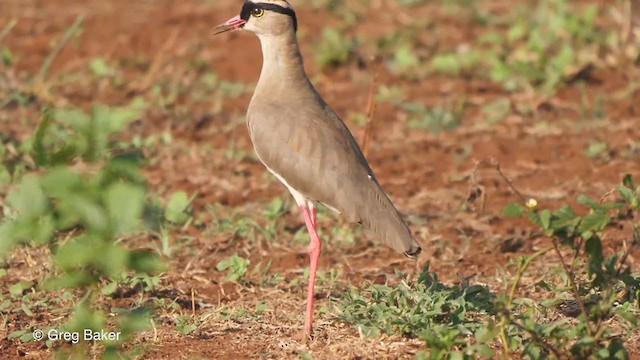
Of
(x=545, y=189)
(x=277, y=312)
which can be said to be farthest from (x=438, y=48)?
(x=277, y=312)

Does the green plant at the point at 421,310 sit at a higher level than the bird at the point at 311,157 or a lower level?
lower

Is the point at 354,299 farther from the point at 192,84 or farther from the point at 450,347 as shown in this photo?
the point at 192,84

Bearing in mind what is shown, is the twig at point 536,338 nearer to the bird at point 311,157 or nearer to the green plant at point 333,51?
the bird at point 311,157

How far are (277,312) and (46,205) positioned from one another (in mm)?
1961

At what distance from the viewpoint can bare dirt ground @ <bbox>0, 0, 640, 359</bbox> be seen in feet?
18.4

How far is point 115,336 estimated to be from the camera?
4.38 meters

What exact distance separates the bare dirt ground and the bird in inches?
18.1

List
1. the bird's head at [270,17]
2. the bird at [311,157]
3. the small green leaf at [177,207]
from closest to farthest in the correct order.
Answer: the bird at [311,157] → the bird's head at [270,17] → the small green leaf at [177,207]

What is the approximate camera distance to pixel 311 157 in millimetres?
5691

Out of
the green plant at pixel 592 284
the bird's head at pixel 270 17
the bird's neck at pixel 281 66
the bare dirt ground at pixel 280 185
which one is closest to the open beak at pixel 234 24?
the bird's head at pixel 270 17

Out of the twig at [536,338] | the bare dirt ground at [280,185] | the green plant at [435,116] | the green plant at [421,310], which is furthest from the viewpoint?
the green plant at [435,116]

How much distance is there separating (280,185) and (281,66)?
190cm

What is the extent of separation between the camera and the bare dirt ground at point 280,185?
562 cm

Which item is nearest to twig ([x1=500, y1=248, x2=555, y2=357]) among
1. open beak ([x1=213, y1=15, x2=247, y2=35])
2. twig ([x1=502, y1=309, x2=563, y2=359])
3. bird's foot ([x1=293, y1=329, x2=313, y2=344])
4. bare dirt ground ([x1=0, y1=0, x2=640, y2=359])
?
twig ([x1=502, y1=309, x2=563, y2=359])
